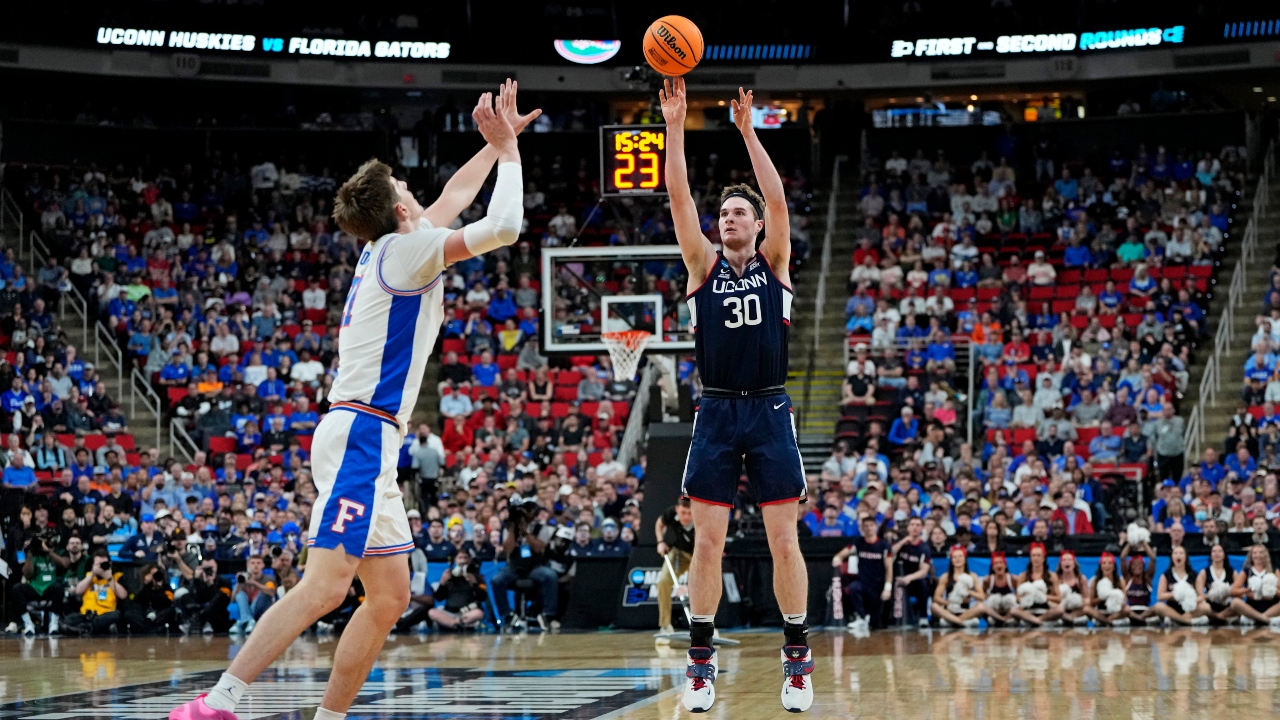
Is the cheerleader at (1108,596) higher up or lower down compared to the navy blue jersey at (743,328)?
lower down

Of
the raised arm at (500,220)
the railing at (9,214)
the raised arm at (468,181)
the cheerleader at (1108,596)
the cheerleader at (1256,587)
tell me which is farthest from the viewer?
the railing at (9,214)

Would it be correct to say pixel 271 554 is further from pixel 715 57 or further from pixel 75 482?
pixel 715 57

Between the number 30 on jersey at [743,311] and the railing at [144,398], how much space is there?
63.4 feet

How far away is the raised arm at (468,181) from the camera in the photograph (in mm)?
6617

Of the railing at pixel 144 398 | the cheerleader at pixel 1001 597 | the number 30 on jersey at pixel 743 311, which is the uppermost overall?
the number 30 on jersey at pixel 743 311

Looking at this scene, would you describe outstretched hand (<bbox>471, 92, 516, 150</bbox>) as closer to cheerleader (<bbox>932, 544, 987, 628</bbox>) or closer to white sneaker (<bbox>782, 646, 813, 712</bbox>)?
white sneaker (<bbox>782, 646, 813, 712</bbox>)

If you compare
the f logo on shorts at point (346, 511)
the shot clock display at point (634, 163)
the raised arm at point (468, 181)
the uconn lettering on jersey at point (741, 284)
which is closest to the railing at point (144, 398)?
the shot clock display at point (634, 163)

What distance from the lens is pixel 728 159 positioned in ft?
108

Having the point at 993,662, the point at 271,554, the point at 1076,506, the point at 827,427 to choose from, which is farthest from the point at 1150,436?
the point at 271,554

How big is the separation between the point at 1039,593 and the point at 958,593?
3.15ft

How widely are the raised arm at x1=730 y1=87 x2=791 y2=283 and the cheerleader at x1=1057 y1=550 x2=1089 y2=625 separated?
35.9 ft

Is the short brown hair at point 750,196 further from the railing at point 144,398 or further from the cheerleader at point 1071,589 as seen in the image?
the railing at point 144,398

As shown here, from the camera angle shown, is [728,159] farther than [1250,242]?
Yes

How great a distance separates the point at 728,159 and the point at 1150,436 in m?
13.7
